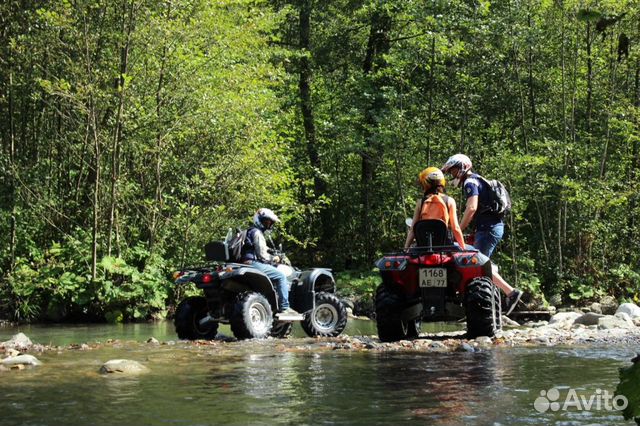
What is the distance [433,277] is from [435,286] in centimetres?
10

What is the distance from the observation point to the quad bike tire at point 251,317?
11.4 meters

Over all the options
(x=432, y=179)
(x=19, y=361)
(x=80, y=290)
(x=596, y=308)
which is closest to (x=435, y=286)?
(x=432, y=179)

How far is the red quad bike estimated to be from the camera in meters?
9.67

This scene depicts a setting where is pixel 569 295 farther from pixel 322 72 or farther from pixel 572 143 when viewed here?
pixel 322 72

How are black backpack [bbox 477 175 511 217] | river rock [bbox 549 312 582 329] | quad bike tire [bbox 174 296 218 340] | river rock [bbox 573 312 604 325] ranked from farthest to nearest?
1. river rock [bbox 573 312 604 325]
2. river rock [bbox 549 312 582 329]
3. quad bike tire [bbox 174 296 218 340]
4. black backpack [bbox 477 175 511 217]

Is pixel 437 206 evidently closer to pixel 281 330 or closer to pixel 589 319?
pixel 281 330

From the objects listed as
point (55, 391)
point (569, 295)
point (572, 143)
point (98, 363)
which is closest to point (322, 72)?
point (572, 143)

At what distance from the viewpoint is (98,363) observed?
8305 mm

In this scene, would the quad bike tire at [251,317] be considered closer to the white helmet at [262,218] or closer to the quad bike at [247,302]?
the quad bike at [247,302]

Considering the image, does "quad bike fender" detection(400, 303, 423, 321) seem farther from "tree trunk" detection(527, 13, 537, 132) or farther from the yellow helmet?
"tree trunk" detection(527, 13, 537, 132)

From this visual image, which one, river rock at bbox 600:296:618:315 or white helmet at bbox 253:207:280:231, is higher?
white helmet at bbox 253:207:280:231

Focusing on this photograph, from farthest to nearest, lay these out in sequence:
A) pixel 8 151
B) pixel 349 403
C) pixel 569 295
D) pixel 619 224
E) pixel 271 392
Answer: pixel 619 224 < pixel 569 295 < pixel 8 151 < pixel 271 392 < pixel 349 403

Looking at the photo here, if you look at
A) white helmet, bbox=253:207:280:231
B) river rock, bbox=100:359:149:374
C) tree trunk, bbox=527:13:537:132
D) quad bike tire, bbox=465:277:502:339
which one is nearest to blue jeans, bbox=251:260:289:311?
white helmet, bbox=253:207:280:231

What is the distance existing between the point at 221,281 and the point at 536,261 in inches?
554
